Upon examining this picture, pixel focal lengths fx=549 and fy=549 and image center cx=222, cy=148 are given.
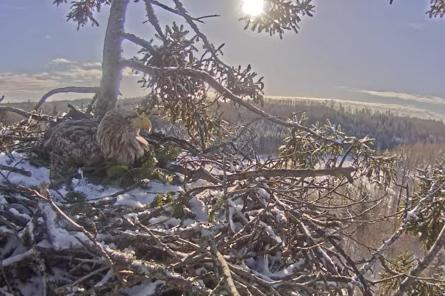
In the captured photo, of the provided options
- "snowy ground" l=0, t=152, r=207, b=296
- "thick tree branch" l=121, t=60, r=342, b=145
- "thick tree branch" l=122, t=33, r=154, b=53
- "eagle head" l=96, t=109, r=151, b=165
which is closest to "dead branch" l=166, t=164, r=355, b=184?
"snowy ground" l=0, t=152, r=207, b=296

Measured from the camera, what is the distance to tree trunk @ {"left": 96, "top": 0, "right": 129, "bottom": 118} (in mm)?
4363

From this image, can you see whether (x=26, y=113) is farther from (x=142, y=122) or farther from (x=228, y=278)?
(x=228, y=278)

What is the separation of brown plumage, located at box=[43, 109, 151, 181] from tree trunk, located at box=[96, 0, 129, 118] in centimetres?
55

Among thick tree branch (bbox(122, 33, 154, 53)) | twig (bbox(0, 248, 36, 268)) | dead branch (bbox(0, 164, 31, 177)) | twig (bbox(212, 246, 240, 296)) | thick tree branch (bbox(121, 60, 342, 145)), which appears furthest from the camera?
thick tree branch (bbox(122, 33, 154, 53))

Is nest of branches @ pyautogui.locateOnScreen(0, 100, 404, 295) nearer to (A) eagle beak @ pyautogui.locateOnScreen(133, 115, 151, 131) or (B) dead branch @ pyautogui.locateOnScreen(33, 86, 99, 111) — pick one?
(A) eagle beak @ pyautogui.locateOnScreen(133, 115, 151, 131)

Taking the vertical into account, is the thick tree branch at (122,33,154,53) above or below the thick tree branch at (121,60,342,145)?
above

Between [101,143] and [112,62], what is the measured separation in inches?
37.1

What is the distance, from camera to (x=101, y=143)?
3.68 meters

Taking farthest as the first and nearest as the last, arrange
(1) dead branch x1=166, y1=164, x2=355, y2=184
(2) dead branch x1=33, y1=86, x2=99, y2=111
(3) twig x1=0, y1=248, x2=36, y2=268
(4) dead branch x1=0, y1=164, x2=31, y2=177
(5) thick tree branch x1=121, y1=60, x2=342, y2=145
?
(2) dead branch x1=33, y1=86, x2=99, y2=111 → (5) thick tree branch x1=121, y1=60, x2=342, y2=145 → (4) dead branch x1=0, y1=164, x2=31, y2=177 → (1) dead branch x1=166, y1=164, x2=355, y2=184 → (3) twig x1=0, y1=248, x2=36, y2=268

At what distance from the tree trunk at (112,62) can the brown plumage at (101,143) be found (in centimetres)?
55

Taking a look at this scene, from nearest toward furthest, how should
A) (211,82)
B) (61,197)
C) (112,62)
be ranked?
1. (61,197)
2. (211,82)
3. (112,62)

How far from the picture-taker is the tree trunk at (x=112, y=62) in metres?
4.36

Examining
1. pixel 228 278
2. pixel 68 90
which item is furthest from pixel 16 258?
pixel 68 90

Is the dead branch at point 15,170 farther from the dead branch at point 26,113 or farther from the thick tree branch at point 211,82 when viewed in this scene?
the thick tree branch at point 211,82
